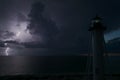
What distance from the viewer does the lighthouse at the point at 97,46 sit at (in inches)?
384

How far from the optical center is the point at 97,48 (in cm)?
1007

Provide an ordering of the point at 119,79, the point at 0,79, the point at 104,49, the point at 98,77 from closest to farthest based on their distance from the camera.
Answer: the point at 98,77
the point at 104,49
the point at 119,79
the point at 0,79

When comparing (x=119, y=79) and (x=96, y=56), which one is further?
(x=119, y=79)

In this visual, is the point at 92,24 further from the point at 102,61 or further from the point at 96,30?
the point at 102,61

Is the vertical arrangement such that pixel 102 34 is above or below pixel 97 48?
above

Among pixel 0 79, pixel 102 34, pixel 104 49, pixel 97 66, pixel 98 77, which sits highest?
pixel 102 34

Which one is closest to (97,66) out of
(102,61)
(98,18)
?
(102,61)

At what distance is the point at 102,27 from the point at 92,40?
1.00 meters

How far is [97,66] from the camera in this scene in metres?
9.79

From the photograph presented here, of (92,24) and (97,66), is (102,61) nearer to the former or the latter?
(97,66)

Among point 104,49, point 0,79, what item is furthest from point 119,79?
point 0,79

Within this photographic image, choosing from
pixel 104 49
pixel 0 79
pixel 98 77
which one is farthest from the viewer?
pixel 0 79

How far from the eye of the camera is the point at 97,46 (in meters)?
10.1

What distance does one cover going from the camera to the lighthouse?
9766 millimetres
